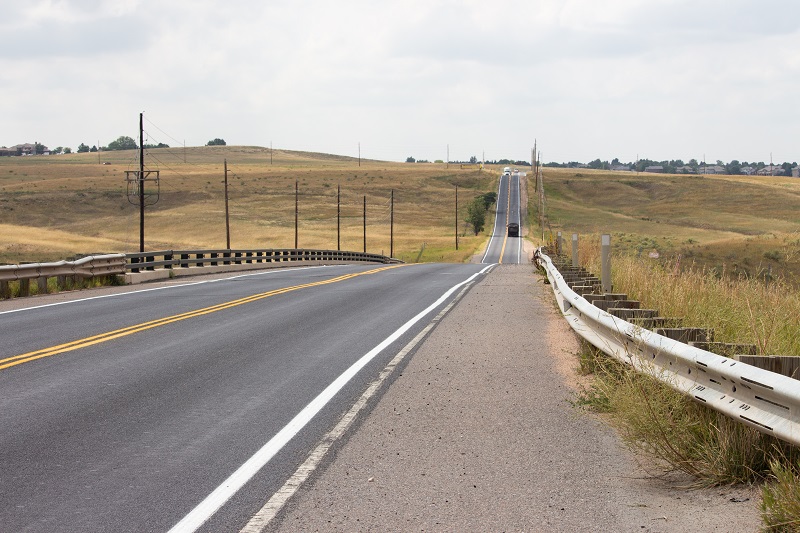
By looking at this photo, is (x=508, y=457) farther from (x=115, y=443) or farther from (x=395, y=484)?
(x=115, y=443)

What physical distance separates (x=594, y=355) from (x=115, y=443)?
5034 mm

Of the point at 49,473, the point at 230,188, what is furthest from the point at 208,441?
the point at 230,188

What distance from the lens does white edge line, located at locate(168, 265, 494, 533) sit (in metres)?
5.31

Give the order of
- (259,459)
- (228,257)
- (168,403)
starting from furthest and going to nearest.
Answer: (228,257)
(168,403)
(259,459)

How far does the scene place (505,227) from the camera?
5128 inches

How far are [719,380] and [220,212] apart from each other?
12408cm

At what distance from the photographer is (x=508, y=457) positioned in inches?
264

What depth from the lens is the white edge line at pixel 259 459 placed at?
531 cm

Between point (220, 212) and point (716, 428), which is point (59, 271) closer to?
point (716, 428)

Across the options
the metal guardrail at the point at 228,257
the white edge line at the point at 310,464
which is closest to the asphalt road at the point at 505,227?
the metal guardrail at the point at 228,257

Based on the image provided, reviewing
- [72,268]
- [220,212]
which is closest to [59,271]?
[72,268]

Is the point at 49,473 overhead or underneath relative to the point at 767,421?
underneath

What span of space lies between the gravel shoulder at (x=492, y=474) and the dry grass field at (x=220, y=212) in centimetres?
5734

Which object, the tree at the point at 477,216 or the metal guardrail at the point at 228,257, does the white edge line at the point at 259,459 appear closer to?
the metal guardrail at the point at 228,257
